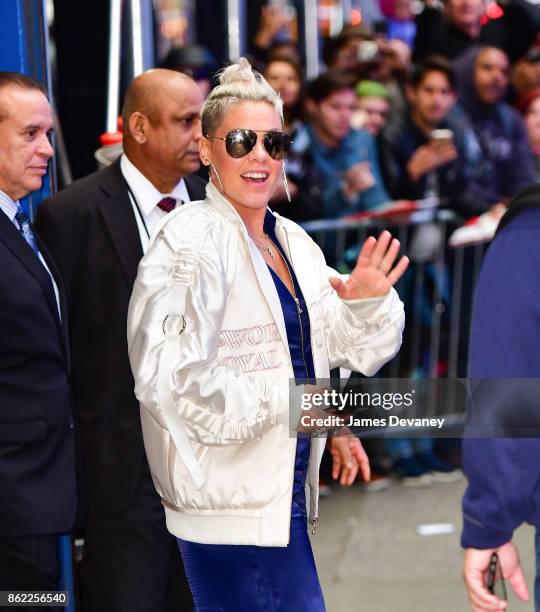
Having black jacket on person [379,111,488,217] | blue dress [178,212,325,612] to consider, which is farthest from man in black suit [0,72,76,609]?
black jacket on person [379,111,488,217]

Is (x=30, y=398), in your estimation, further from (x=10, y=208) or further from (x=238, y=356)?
(x=238, y=356)

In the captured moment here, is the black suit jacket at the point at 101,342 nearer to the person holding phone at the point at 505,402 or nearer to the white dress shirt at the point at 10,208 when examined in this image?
the white dress shirt at the point at 10,208

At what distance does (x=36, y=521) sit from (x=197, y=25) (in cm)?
638

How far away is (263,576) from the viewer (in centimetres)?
305

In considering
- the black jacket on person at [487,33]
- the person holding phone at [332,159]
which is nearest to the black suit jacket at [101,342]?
the person holding phone at [332,159]

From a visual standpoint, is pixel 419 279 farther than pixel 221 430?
Yes

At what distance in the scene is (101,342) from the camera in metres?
3.82

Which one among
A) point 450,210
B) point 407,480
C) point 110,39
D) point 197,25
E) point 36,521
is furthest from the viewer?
point 197,25

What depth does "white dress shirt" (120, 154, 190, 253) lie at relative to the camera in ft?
13.1

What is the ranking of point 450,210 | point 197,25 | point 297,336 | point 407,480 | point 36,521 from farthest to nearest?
point 197,25 < point 450,210 < point 407,480 < point 36,521 < point 297,336

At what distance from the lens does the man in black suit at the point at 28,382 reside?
10.9ft

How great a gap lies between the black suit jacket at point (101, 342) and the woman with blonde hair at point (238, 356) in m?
0.65

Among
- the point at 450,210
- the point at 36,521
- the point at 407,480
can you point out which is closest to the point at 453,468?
the point at 407,480

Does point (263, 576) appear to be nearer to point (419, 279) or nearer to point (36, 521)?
point (36, 521)
